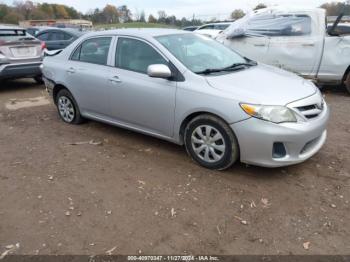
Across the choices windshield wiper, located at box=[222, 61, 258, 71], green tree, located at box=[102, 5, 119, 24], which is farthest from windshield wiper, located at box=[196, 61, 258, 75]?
green tree, located at box=[102, 5, 119, 24]

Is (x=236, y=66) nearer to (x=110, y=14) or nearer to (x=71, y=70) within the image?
(x=71, y=70)

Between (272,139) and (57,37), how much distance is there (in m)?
10.3

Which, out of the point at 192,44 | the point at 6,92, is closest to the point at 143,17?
the point at 6,92

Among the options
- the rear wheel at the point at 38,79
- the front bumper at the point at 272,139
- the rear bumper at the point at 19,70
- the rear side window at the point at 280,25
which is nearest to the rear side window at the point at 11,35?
the rear bumper at the point at 19,70

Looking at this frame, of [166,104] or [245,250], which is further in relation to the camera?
Answer: [166,104]

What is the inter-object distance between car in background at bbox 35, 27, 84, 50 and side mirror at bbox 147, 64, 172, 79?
8426 millimetres

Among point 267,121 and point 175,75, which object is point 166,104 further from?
point 267,121

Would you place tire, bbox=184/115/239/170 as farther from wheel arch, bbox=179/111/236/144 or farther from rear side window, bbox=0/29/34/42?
rear side window, bbox=0/29/34/42

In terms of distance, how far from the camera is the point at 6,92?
8.62m

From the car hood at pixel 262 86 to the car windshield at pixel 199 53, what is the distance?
0.28 m

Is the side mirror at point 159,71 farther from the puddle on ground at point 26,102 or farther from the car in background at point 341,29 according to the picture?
the car in background at point 341,29

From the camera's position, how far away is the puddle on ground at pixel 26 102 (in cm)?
726

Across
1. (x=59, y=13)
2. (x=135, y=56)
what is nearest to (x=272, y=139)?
(x=135, y=56)

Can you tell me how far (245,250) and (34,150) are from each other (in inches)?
130
